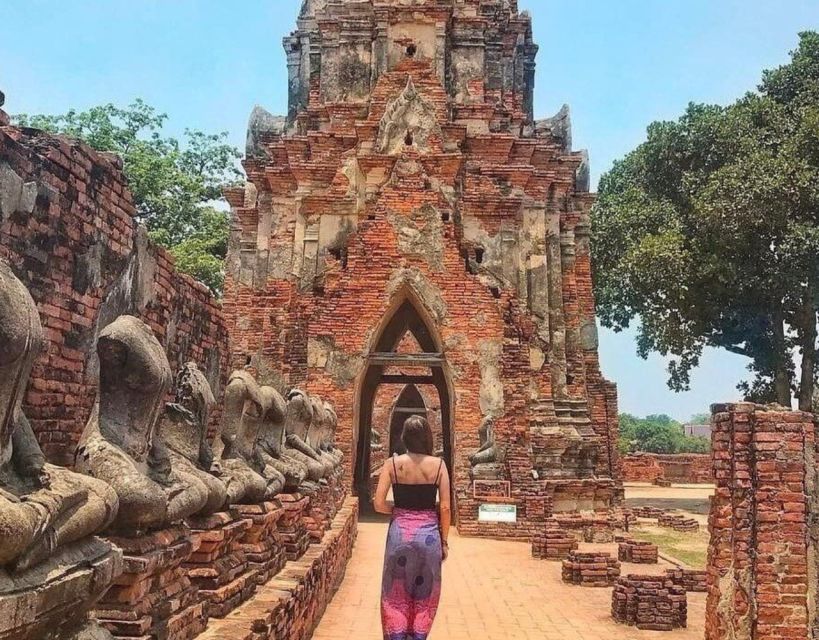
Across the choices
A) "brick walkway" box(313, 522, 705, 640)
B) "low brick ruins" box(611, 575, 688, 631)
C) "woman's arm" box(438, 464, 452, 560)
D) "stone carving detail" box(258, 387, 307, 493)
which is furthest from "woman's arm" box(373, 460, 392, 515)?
"low brick ruins" box(611, 575, 688, 631)

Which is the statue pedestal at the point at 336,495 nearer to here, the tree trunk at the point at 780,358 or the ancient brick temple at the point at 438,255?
the ancient brick temple at the point at 438,255

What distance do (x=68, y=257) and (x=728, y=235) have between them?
53.0 feet

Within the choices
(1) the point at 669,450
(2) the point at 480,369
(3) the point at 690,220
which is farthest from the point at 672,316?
(1) the point at 669,450

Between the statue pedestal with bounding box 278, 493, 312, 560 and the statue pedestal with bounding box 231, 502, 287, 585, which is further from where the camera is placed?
the statue pedestal with bounding box 278, 493, 312, 560

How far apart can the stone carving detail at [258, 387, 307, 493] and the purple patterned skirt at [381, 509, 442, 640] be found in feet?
5.30

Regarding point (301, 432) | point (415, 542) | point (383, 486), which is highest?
point (301, 432)

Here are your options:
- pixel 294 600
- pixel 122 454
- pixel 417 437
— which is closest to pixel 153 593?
pixel 122 454

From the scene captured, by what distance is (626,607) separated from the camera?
7.10 meters

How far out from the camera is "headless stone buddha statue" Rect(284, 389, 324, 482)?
7367 mm

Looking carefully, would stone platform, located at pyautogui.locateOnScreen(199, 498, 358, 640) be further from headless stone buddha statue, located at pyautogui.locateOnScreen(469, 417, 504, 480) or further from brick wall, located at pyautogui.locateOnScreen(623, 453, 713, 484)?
brick wall, located at pyautogui.locateOnScreen(623, 453, 713, 484)

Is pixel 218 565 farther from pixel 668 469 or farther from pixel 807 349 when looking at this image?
pixel 668 469

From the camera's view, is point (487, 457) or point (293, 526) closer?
point (293, 526)

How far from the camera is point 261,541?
16.4ft

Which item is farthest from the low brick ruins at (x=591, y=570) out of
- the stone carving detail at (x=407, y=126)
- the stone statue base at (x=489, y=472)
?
the stone carving detail at (x=407, y=126)
